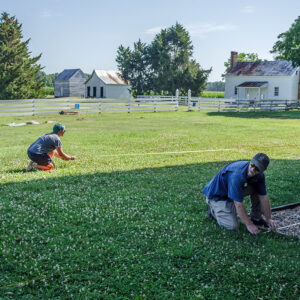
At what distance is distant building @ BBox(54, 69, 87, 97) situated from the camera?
262ft

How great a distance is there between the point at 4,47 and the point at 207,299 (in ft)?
181

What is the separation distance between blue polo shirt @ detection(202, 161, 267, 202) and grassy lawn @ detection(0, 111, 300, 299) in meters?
0.51

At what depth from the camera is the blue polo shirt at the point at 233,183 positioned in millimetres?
5754

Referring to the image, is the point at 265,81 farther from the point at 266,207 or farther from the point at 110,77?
the point at 266,207

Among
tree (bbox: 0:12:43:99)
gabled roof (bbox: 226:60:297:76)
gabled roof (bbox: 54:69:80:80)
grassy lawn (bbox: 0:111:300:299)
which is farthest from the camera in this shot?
gabled roof (bbox: 54:69:80:80)

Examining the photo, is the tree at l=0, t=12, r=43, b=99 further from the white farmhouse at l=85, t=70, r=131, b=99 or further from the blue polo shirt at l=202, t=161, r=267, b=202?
the blue polo shirt at l=202, t=161, r=267, b=202

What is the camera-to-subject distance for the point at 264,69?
193 feet

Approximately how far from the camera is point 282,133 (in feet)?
67.1

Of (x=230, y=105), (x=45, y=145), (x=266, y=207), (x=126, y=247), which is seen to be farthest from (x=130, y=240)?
(x=230, y=105)

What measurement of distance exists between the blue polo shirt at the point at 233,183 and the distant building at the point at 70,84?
76.3 metres

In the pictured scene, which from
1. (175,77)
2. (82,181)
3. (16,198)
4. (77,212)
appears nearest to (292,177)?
(82,181)

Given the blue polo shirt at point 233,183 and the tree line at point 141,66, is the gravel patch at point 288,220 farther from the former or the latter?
the tree line at point 141,66

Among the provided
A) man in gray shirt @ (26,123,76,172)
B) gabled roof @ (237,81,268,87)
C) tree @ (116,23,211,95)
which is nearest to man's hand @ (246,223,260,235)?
man in gray shirt @ (26,123,76,172)

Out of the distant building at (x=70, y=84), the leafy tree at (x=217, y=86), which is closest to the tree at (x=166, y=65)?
the distant building at (x=70, y=84)
